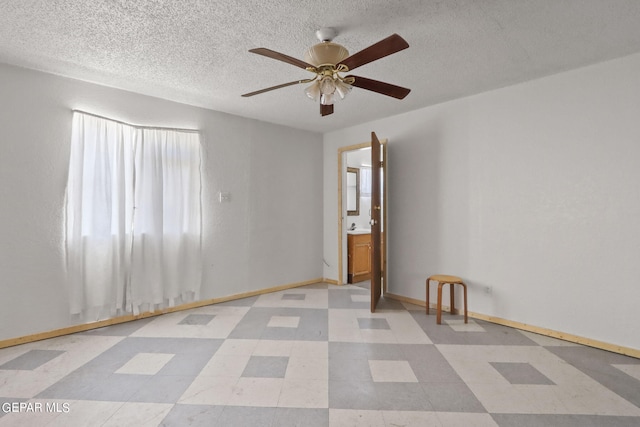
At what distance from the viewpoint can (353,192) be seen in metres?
6.20

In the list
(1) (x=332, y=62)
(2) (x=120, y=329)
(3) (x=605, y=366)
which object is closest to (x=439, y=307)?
(3) (x=605, y=366)

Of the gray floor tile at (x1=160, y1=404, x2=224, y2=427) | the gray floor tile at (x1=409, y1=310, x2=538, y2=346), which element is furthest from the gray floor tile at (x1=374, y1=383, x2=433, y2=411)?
the gray floor tile at (x1=160, y1=404, x2=224, y2=427)

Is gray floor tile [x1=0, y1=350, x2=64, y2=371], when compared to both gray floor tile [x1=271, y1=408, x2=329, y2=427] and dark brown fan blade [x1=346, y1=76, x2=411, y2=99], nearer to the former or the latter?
gray floor tile [x1=271, y1=408, x2=329, y2=427]

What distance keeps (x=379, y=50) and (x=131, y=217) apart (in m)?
3.13

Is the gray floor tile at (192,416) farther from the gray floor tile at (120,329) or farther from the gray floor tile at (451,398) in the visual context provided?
the gray floor tile at (120,329)

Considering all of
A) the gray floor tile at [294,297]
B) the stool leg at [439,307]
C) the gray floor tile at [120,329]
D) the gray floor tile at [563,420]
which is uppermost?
the stool leg at [439,307]

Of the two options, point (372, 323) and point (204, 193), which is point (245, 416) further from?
point (204, 193)

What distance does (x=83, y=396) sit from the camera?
6.86ft

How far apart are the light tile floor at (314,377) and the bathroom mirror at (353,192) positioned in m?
2.94

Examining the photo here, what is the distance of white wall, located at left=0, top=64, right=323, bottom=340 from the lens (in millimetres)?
2908

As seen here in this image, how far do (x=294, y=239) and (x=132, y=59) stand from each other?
3189 mm

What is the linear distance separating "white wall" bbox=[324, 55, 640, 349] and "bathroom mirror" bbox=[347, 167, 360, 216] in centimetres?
178

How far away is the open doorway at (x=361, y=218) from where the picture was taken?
13.4ft

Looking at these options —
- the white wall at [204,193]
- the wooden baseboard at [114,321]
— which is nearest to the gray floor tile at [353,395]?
the wooden baseboard at [114,321]
